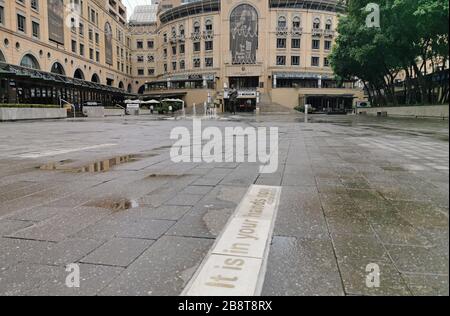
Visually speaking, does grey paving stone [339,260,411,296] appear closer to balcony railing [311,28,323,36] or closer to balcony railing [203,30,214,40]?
balcony railing [203,30,214,40]

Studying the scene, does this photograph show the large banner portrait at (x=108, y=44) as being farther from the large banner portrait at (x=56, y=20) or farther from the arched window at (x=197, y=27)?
the large banner portrait at (x=56, y=20)

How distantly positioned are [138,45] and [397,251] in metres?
96.9

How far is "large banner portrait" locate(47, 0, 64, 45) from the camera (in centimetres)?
4965

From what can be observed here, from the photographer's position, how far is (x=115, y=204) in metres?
4.47

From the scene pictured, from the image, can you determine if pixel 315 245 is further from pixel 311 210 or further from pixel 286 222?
pixel 311 210

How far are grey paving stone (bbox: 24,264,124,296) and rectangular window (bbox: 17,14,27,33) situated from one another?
49391mm

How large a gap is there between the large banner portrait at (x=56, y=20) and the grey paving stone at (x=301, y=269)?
55.8 m

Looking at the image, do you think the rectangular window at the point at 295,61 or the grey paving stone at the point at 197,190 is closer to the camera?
the grey paving stone at the point at 197,190

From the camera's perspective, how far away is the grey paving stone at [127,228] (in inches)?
133

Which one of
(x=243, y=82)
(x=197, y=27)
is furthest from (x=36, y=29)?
(x=243, y=82)

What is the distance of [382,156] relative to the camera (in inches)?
338

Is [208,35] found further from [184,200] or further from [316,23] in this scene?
[184,200]

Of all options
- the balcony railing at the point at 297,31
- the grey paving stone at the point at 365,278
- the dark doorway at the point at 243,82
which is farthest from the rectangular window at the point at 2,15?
the balcony railing at the point at 297,31

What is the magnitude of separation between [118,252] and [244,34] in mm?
73615
